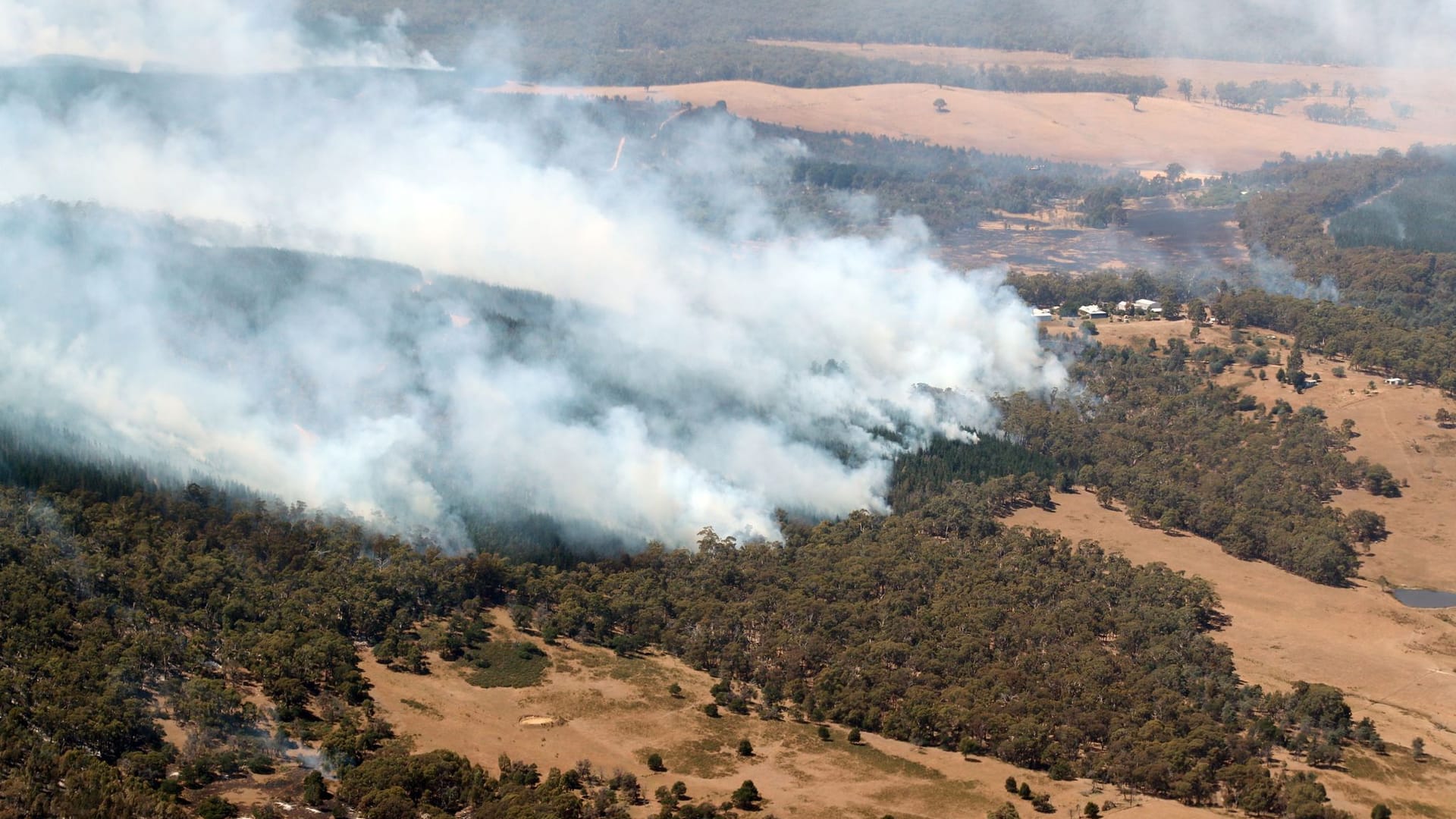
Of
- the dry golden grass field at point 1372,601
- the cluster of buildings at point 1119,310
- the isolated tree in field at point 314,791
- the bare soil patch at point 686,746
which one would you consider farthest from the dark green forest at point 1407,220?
the isolated tree in field at point 314,791

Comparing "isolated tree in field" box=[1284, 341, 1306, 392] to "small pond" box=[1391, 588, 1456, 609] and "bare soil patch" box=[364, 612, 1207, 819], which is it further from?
"bare soil patch" box=[364, 612, 1207, 819]

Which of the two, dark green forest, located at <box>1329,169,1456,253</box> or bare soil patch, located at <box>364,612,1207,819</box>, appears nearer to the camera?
bare soil patch, located at <box>364,612,1207,819</box>

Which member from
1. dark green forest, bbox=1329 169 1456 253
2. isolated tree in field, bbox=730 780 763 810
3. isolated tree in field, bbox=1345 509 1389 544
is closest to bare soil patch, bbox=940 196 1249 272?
dark green forest, bbox=1329 169 1456 253

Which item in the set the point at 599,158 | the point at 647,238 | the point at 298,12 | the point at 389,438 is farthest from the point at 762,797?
the point at 298,12

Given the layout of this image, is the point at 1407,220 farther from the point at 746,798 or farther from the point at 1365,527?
the point at 746,798

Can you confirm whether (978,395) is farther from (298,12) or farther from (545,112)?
(298,12)

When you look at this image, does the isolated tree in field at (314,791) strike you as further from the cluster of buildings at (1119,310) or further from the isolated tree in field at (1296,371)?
the cluster of buildings at (1119,310)
